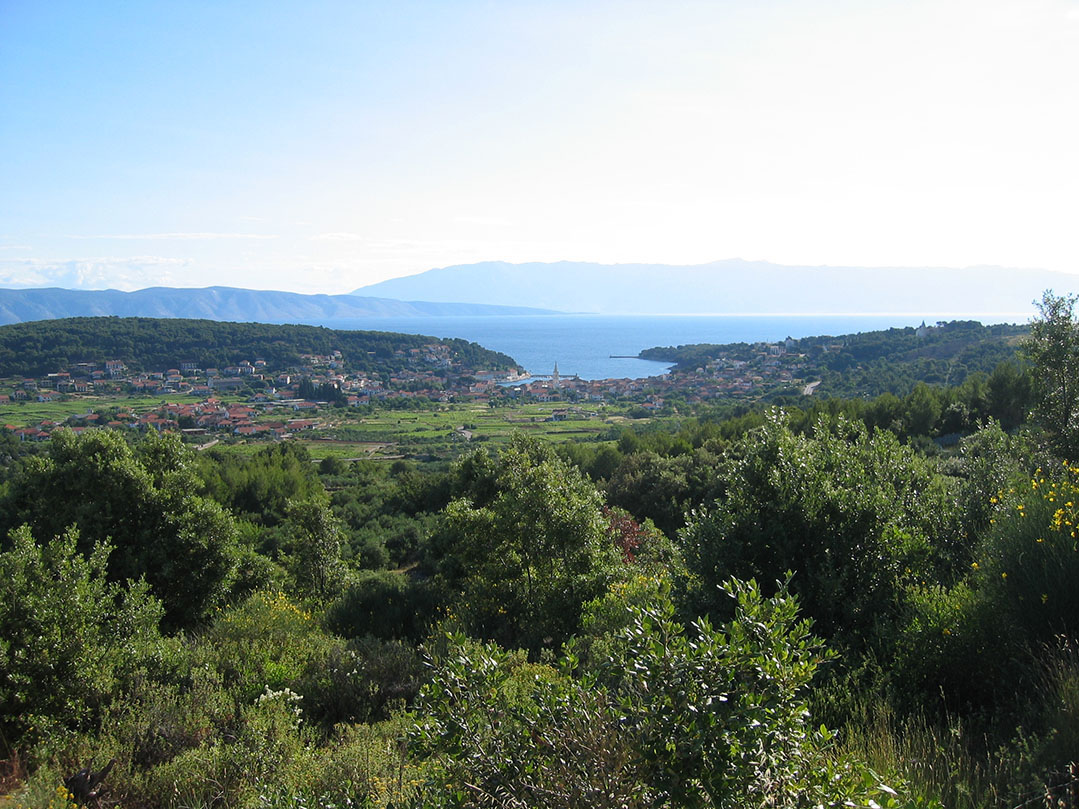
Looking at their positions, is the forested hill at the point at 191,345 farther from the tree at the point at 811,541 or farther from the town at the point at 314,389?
the tree at the point at 811,541

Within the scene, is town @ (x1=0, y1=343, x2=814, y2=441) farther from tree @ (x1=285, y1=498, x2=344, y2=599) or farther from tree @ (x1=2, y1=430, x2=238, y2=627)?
tree @ (x1=2, y1=430, x2=238, y2=627)

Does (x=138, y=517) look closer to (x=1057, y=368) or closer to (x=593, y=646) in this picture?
(x=593, y=646)

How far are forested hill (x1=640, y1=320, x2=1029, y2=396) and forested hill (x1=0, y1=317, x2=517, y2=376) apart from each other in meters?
48.8

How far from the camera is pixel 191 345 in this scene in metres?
88.2

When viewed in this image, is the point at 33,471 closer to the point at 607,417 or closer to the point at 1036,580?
the point at 1036,580

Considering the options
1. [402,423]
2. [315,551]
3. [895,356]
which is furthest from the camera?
[402,423]

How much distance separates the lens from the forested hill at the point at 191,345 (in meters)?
75.8

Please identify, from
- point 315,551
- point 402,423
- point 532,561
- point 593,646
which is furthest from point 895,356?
point 593,646

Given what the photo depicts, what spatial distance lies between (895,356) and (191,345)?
9075cm

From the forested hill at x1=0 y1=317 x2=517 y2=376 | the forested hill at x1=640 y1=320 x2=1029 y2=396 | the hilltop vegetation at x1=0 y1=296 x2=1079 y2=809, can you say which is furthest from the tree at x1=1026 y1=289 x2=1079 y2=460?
the forested hill at x1=0 y1=317 x2=517 y2=376

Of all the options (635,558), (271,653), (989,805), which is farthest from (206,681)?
(635,558)

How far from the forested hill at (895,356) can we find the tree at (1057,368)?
31.1 meters

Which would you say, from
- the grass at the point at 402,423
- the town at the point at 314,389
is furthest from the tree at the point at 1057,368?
the town at the point at 314,389

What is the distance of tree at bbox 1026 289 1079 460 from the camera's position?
32.0ft
